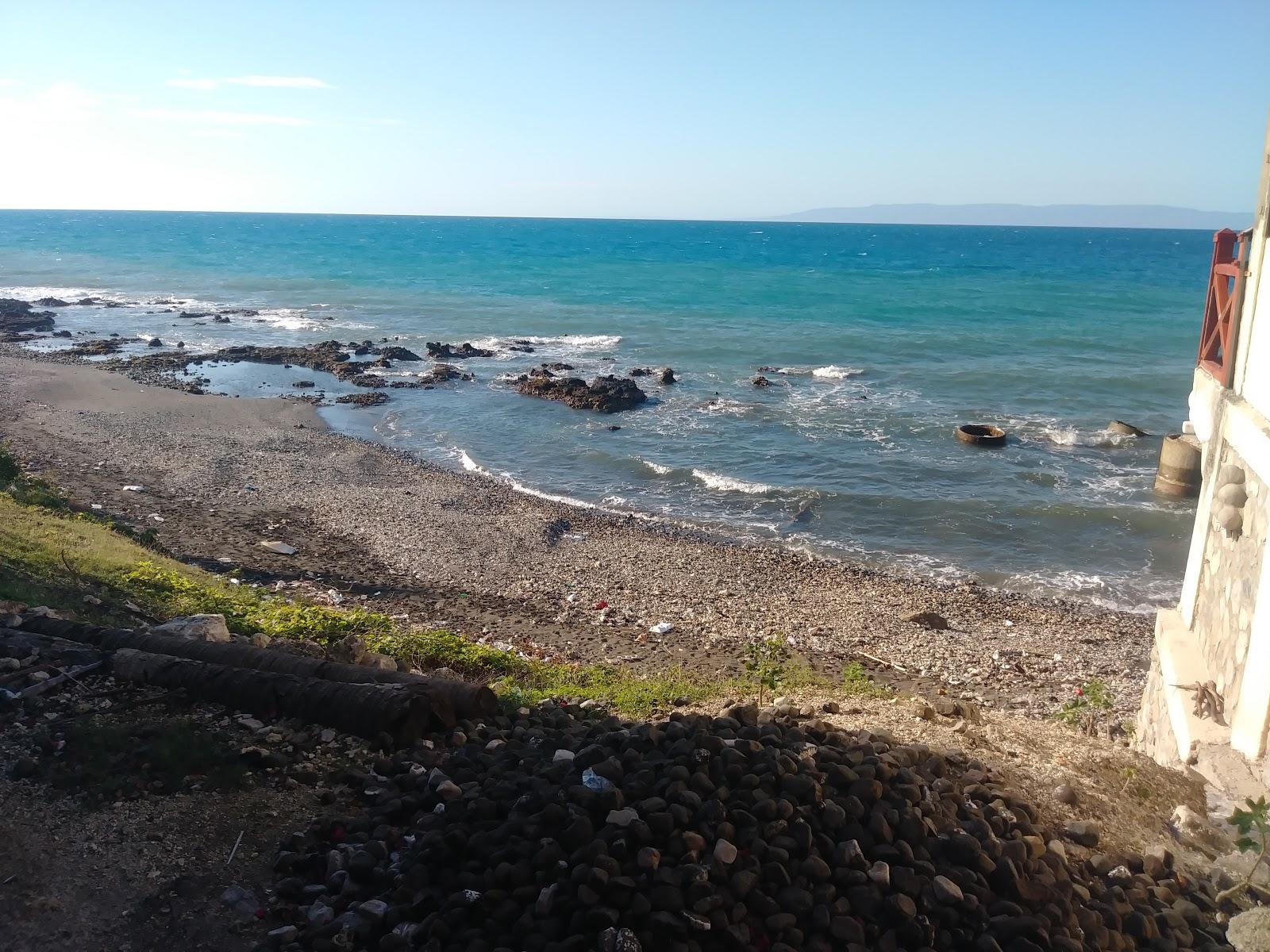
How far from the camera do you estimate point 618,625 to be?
14.2 metres

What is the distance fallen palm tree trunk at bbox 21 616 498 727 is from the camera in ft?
26.0

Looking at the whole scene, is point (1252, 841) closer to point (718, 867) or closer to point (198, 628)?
point (718, 867)

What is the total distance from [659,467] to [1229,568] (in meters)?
17.3

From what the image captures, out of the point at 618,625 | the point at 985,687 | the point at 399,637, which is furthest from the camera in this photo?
the point at 618,625

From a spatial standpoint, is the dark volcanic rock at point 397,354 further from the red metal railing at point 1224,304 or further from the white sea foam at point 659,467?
the red metal railing at point 1224,304

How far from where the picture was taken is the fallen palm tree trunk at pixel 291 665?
792 cm

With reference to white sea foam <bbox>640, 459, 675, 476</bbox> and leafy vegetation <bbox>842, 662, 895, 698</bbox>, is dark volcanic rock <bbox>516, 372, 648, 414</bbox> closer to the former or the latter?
white sea foam <bbox>640, 459, 675, 476</bbox>

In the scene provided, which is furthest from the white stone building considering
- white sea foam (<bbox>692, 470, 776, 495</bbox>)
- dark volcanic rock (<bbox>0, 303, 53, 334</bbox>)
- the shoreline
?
dark volcanic rock (<bbox>0, 303, 53, 334</bbox>)

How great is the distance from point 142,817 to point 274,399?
2817cm

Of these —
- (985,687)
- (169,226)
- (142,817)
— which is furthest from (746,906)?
(169,226)

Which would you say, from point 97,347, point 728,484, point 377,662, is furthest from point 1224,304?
point 97,347

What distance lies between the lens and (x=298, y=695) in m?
7.78

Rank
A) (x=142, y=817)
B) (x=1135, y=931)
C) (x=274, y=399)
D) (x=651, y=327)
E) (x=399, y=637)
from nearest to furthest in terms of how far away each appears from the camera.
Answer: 1. (x=1135, y=931)
2. (x=142, y=817)
3. (x=399, y=637)
4. (x=274, y=399)
5. (x=651, y=327)

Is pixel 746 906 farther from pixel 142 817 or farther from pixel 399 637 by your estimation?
pixel 399 637
